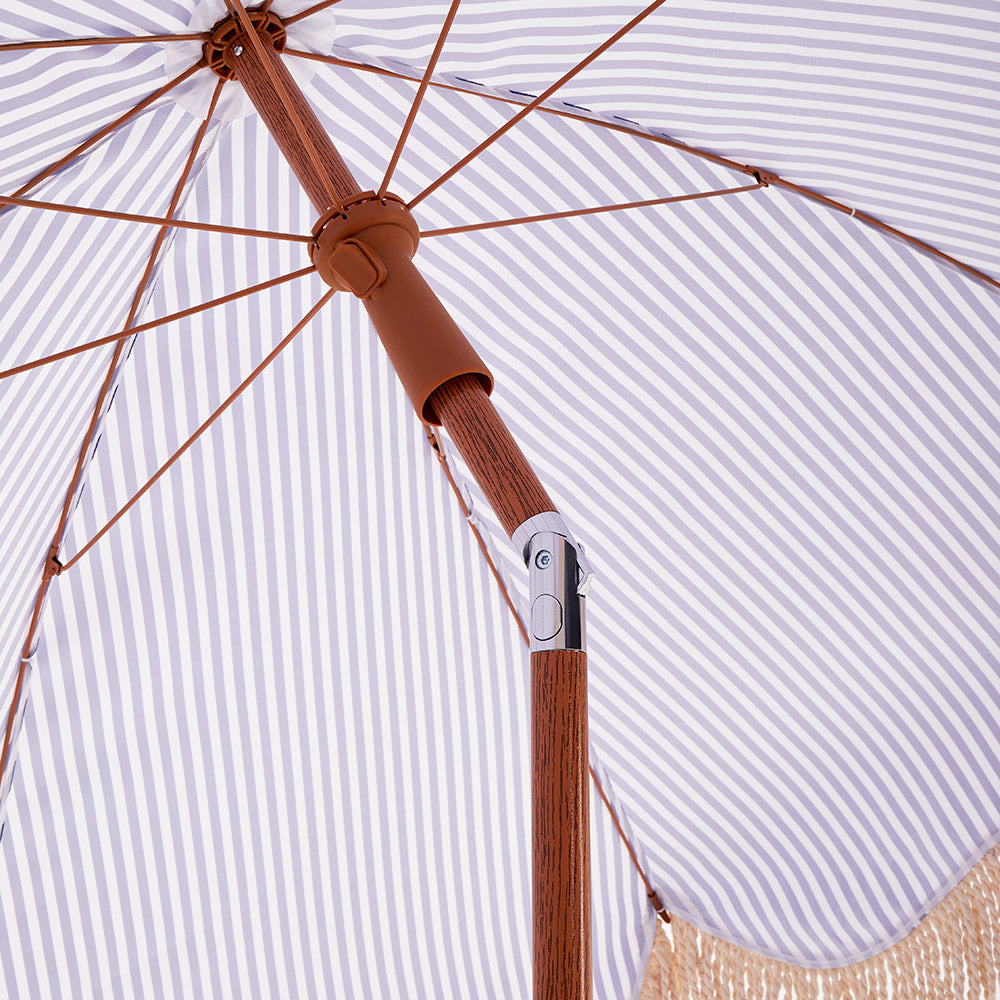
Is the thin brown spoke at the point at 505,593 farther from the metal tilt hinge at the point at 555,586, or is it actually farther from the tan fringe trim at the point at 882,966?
the metal tilt hinge at the point at 555,586

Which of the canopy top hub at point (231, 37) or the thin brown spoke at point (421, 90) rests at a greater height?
the canopy top hub at point (231, 37)

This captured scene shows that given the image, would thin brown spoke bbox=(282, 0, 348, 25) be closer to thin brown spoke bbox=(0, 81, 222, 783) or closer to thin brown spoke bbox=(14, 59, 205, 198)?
thin brown spoke bbox=(14, 59, 205, 198)

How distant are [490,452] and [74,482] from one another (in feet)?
3.90

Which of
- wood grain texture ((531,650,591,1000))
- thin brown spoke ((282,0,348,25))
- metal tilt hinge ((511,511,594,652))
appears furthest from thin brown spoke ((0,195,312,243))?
wood grain texture ((531,650,591,1000))

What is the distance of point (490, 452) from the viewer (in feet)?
4.20

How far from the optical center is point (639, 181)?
206cm

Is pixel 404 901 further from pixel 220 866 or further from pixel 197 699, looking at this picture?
pixel 197 699

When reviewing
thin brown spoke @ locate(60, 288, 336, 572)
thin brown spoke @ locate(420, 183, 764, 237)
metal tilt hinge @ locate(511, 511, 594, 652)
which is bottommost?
metal tilt hinge @ locate(511, 511, 594, 652)

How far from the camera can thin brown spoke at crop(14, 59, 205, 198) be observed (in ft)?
6.21

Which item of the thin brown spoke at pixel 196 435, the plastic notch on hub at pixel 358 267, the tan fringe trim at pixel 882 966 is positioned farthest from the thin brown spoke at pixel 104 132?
the tan fringe trim at pixel 882 966

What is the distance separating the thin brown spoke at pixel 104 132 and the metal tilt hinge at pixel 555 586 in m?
1.17

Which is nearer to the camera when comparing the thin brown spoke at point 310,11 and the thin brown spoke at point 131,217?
the thin brown spoke at point 131,217

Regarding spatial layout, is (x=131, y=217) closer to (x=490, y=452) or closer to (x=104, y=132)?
(x=104, y=132)

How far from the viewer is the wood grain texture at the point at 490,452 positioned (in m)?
1.23
